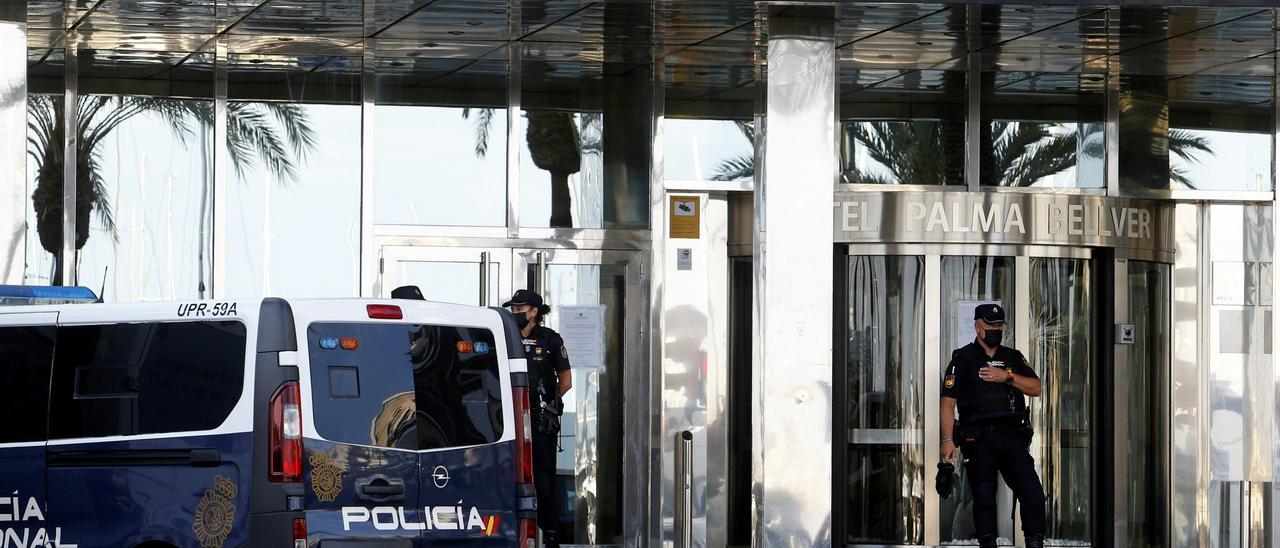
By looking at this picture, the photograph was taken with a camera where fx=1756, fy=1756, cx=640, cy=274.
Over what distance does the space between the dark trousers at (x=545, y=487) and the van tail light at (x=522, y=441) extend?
340 centimetres

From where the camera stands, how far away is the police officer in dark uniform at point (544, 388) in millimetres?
12328

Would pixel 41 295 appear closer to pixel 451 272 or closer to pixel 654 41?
pixel 451 272

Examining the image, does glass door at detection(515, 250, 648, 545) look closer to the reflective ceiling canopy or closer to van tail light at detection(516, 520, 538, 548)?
the reflective ceiling canopy

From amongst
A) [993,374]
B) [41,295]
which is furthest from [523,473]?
[993,374]

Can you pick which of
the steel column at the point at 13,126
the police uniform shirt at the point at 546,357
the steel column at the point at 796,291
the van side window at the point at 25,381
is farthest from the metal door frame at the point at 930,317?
the van side window at the point at 25,381

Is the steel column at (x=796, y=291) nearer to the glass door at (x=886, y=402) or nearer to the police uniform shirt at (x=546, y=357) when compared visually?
the police uniform shirt at (x=546, y=357)

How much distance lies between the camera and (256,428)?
26.2 ft

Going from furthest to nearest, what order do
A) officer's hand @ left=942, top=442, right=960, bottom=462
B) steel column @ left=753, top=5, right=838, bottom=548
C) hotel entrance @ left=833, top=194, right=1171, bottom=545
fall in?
hotel entrance @ left=833, top=194, right=1171, bottom=545 → officer's hand @ left=942, top=442, right=960, bottom=462 → steel column @ left=753, top=5, right=838, bottom=548

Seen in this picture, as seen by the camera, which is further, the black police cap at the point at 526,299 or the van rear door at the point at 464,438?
the black police cap at the point at 526,299

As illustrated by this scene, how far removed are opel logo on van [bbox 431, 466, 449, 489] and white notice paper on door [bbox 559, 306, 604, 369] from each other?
203 inches

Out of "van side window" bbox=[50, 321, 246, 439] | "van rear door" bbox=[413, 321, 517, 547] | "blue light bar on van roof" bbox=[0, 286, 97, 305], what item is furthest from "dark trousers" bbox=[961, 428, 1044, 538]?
"blue light bar on van roof" bbox=[0, 286, 97, 305]

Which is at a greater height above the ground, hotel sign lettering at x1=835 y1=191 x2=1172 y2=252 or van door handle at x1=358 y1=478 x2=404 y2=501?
hotel sign lettering at x1=835 y1=191 x2=1172 y2=252

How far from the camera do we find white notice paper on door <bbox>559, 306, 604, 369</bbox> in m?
13.6

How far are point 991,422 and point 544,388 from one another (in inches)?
123
